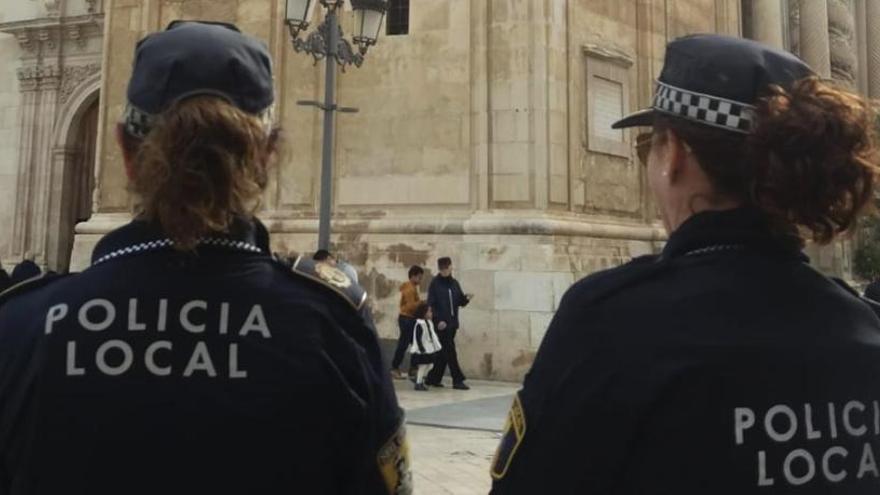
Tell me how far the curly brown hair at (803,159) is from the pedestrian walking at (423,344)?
9297 mm

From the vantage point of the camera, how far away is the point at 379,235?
12797mm

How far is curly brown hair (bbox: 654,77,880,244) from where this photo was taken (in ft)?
4.67

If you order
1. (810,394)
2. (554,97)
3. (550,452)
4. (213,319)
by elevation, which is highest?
(554,97)

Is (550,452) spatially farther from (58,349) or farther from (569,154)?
(569,154)

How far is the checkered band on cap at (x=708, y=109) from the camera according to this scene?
1478 mm

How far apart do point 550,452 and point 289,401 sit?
473 millimetres

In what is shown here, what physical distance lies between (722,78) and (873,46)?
27526 mm

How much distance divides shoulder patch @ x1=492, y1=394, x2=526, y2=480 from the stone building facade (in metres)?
10.2

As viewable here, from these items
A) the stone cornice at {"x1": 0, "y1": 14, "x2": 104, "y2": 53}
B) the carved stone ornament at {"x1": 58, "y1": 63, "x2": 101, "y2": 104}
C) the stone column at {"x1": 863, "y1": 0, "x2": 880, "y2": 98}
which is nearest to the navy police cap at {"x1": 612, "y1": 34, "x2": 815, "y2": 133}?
the stone cornice at {"x1": 0, "y1": 14, "x2": 104, "y2": 53}

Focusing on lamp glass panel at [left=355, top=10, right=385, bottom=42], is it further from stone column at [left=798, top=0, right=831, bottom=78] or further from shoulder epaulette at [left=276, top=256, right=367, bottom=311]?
stone column at [left=798, top=0, right=831, bottom=78]

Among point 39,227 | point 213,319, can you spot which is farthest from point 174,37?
point 39,227

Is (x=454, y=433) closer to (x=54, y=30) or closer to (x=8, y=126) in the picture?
(x=54, y=30)

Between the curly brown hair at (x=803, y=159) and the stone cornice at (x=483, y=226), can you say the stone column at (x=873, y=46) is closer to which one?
the stone cornice at (x=483, y=226)

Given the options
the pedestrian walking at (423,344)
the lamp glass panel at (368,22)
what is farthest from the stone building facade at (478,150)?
the lamp glass panel at (368,22)
